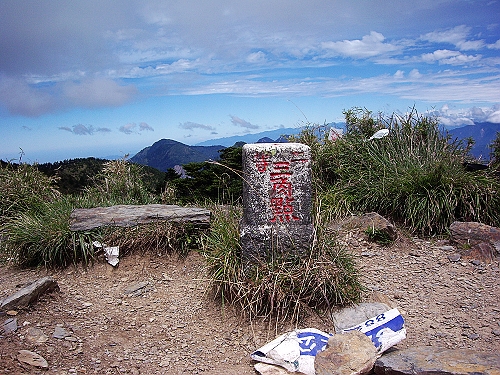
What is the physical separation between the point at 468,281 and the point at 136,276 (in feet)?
13.0

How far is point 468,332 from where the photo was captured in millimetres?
4027

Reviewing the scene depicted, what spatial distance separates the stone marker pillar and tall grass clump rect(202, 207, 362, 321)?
0.12 metres

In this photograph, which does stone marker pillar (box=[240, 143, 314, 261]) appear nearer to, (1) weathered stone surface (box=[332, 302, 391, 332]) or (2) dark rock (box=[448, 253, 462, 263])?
(1) weathered stone surface (box=[332, 302, 391, 332])

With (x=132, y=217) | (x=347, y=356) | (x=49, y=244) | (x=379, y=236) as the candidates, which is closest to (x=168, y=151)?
(x=132, y=217)

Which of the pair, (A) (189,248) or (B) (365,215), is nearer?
(A) (189,248)

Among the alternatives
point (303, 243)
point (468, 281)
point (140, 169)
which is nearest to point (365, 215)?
point (468, 281)

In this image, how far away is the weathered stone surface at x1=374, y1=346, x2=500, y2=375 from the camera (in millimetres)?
2779

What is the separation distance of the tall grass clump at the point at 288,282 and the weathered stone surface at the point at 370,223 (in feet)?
5.79

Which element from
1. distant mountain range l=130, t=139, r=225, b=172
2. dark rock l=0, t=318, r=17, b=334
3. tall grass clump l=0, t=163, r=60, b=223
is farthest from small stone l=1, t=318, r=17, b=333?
distant mountain range l=130, t=139, r=225, b=172

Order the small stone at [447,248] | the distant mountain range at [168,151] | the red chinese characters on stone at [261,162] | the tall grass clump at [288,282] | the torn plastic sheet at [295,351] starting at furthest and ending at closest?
the distant mountain range at [168,151] < the small stone at [447,248] < the red chinese characters on stone at [261,162] < the tall grass clump at [288,282] < the torn plastic sheet at [295,351]

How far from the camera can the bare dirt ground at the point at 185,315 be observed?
378cm

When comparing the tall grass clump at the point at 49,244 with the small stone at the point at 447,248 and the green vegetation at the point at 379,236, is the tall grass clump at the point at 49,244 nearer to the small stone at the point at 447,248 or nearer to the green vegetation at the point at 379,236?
the green vegetation at the point at 379,236

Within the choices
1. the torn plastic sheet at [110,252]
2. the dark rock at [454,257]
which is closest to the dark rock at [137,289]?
the torn plastic sheet at [110,252]

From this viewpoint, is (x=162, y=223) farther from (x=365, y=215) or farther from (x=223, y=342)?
(x=365, y=215)
